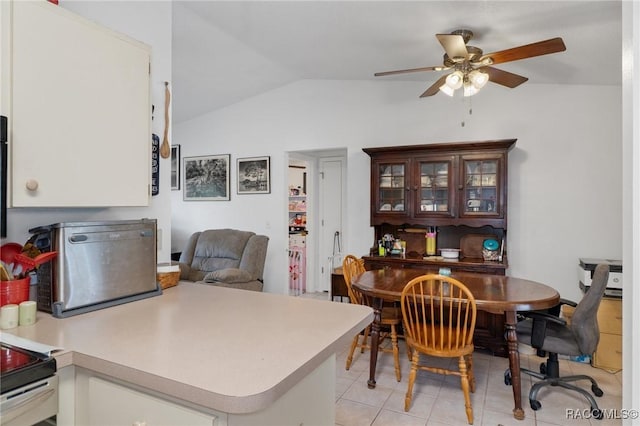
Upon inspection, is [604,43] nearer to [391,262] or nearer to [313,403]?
[391,262]

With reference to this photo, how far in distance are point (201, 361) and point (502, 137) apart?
3.75 metres

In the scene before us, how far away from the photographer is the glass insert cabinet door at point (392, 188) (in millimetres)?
3930

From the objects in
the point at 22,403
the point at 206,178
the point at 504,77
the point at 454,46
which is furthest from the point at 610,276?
the point at 206,178

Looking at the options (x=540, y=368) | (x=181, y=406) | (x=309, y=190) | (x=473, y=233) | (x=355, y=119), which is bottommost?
(x=540, y=368)

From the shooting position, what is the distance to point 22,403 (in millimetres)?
904

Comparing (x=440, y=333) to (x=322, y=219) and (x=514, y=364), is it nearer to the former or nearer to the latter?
(x=514, y=364)

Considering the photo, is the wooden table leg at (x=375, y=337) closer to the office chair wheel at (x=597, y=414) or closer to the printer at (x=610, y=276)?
the office chair wheel at (x=597, y=414)

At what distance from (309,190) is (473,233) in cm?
264

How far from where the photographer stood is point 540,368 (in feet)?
9.84

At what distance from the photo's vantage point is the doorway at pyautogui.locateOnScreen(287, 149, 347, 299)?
18.5 feet

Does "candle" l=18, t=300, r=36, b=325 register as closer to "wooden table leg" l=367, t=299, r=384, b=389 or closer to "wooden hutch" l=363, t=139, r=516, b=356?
"wooden table leg" l=367, t=299, r=384, b=389

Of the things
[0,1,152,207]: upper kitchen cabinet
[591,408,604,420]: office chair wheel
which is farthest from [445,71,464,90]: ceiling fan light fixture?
[591,408,604,420]: office chair wheel

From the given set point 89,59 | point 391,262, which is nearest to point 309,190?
point 391,262

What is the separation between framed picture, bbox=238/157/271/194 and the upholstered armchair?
831 mm
